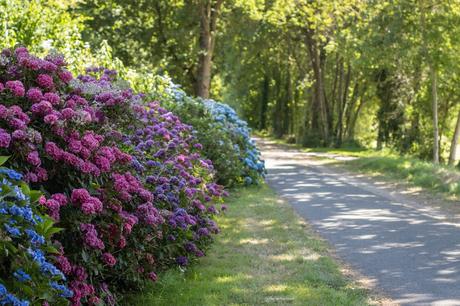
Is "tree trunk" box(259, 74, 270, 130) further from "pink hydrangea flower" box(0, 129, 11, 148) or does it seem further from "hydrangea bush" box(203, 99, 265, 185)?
"pink hydrangea flower" box(0, 129, 11, 148)

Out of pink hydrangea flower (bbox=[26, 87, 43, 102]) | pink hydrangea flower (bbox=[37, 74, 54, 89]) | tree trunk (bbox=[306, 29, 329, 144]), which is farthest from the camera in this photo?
tree trunk (bbox=[306, 29, 329, 144])

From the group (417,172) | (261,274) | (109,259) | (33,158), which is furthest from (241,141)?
(33,158)

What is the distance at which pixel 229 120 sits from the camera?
17.5 m

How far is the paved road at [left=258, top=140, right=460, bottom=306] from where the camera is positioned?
6.89 metres

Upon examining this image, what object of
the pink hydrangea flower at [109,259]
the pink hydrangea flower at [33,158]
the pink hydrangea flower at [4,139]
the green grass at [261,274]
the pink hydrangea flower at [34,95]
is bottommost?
the green grass at [261,274]

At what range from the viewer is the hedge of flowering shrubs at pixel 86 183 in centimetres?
482

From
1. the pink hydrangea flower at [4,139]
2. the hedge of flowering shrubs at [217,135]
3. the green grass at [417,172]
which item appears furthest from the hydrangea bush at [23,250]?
the green grass at [417,172]

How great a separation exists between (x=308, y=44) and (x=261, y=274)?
103ft

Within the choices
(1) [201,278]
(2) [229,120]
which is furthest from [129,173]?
(2) [229,120]

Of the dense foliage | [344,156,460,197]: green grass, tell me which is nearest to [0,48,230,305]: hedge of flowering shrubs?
[344,156,460,197]: green grass

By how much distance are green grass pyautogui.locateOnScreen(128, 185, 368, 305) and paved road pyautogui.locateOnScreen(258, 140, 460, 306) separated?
0.42 meters

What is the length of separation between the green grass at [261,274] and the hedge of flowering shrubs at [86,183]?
309 millimetres

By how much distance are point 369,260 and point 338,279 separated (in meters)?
1.19

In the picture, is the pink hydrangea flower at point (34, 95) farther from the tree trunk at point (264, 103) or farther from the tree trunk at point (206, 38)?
the tree trunk at point (264, 103)
